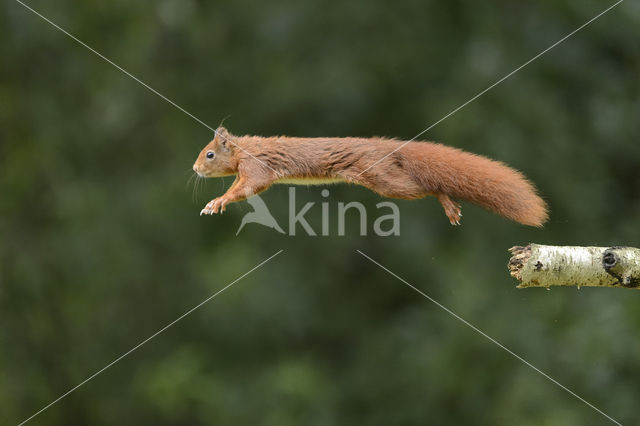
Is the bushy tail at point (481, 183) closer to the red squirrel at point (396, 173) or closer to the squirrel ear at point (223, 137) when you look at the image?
the red squirrel at point (396, 173)

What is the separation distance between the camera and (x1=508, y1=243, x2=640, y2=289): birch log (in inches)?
75.8

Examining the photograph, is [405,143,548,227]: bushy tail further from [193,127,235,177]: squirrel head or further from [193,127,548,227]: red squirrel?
[193,127,235,177]: squirrel head

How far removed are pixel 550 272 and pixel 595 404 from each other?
304cm

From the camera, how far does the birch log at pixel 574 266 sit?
193 centimetres

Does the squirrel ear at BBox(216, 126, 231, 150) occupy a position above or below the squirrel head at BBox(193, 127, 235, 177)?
above

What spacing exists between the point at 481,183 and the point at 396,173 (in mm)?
196

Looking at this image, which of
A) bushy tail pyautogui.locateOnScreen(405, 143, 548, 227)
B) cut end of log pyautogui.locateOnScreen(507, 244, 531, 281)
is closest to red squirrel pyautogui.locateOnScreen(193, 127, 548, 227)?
bushy tail pyautogui.locateOnScreen(405, 143, 548, 227)

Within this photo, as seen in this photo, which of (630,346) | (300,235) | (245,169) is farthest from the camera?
(300,235)

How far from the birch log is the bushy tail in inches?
7.5

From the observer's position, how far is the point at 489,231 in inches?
203

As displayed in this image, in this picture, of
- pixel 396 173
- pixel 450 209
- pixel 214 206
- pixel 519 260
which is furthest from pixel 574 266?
pixel 214 206

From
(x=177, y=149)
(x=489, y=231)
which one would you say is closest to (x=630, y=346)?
(x=489, y=231)

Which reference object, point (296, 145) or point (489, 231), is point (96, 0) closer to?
point (489, 231)

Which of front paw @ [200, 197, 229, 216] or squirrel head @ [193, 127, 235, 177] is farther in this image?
squirrel head @ [193, 127, 235, 177]
